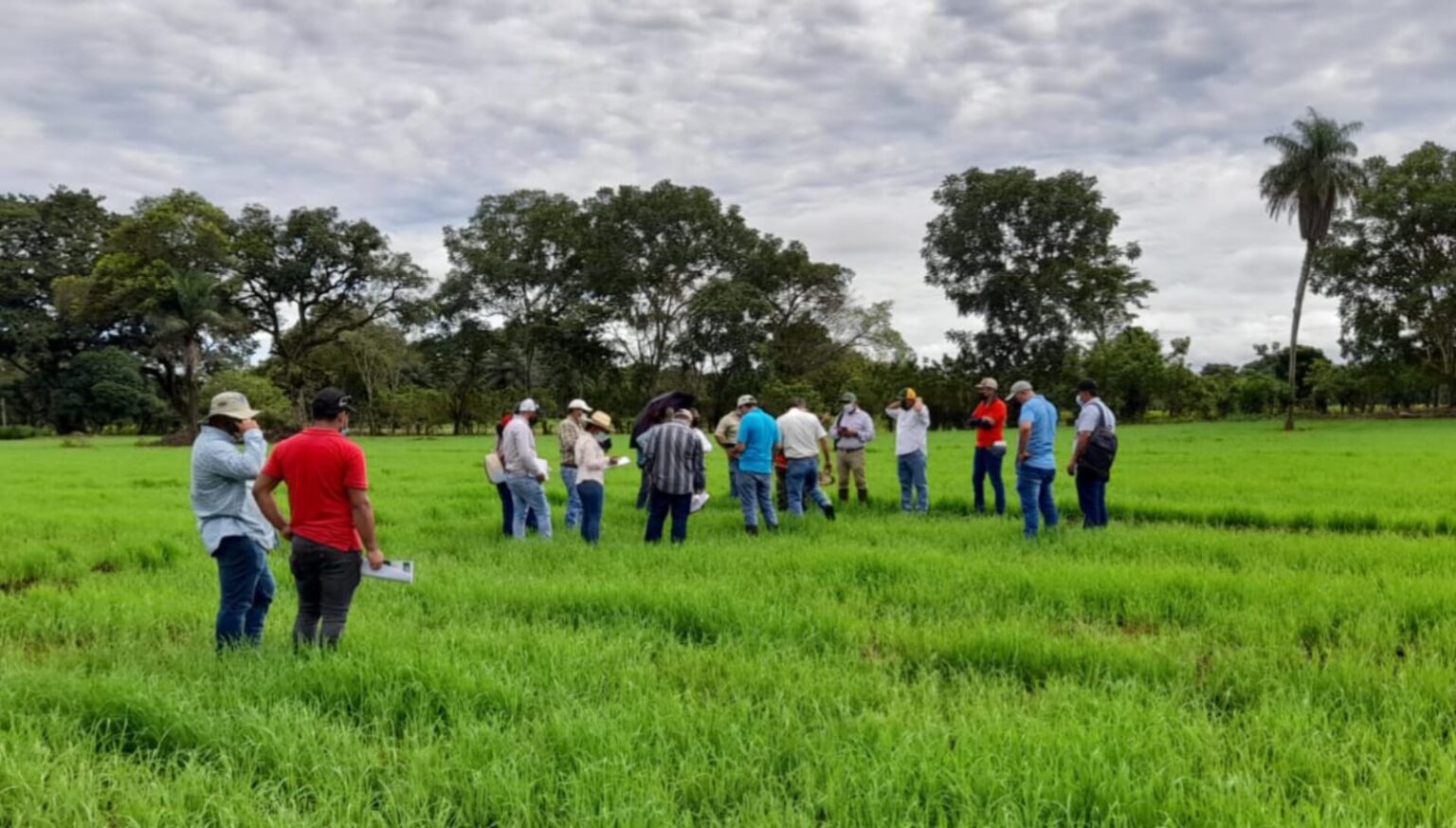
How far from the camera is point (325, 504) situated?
4.59 metres

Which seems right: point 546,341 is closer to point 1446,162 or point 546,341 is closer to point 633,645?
point 633,645

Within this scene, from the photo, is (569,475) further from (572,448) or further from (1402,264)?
(1402,264)

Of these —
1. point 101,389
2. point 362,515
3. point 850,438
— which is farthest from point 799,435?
point 101,389

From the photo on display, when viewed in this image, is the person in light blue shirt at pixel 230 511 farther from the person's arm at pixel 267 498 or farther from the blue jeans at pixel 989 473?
the blue jeans at pixel 989 473

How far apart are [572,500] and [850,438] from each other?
4.25 m

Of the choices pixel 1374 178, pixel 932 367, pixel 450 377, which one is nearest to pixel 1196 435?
pixel 932 367

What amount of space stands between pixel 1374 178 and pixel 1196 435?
2414 cm

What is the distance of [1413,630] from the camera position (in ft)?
16.4

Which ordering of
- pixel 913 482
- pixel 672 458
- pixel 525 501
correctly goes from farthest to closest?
pixel 913 482
pixel 525 501
pixel 672 458

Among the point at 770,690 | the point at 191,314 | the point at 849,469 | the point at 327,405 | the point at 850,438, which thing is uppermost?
the point at 191,314

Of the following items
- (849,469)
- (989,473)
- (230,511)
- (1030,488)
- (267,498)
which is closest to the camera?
(267,498)

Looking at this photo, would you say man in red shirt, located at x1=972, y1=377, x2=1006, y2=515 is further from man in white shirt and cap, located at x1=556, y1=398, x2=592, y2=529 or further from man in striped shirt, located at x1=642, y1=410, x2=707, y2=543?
man in white shirt and cap, located at x1=556, y1=398, x2=592, y2=529

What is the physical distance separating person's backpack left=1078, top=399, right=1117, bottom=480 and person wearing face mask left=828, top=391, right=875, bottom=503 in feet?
11.0

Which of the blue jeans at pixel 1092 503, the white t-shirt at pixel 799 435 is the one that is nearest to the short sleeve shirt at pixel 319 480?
the white t-shirt at pixel 799 435
